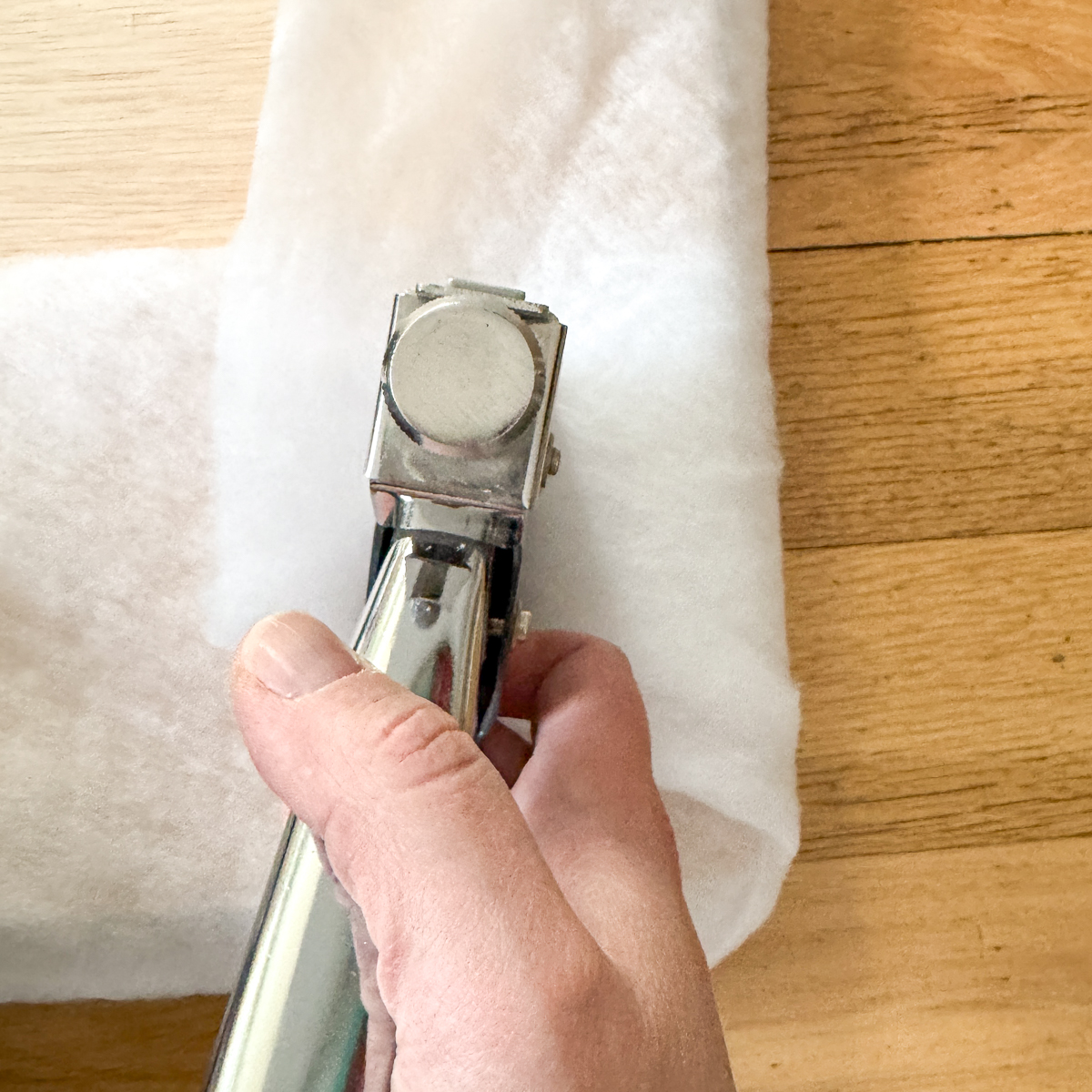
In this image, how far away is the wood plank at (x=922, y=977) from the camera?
0.90 ft

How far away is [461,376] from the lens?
0.59ft

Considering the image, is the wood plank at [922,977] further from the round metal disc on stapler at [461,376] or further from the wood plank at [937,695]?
the round metal disc on stapler at [461,376]

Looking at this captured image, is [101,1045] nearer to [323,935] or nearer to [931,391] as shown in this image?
[323,935]

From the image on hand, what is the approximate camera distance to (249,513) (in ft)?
0.82

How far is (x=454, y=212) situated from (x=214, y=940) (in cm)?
20

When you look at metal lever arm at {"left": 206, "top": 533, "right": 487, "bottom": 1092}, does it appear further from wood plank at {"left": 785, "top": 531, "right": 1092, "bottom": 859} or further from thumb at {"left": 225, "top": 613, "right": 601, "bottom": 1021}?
wood plank at {"left": 785, "top": 531, "right": 1092, "bottom": 859}

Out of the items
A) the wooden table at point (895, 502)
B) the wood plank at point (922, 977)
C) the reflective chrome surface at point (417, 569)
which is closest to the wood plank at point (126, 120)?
the wooden table at point (895, 502)

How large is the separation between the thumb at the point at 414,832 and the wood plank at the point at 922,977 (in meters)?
0.13

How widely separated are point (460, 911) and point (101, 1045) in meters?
0.17

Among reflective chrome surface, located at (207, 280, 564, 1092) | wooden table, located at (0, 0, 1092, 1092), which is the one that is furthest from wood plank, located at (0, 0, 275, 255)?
reflective chrome surface, located at (207, 280, 564, 1092)

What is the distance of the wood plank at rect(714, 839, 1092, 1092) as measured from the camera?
0.90 ft


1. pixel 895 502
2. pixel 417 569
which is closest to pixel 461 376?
pixel 417 569

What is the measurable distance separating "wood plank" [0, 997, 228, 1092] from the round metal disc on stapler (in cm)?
18

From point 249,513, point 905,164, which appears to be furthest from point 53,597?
point 905,164
